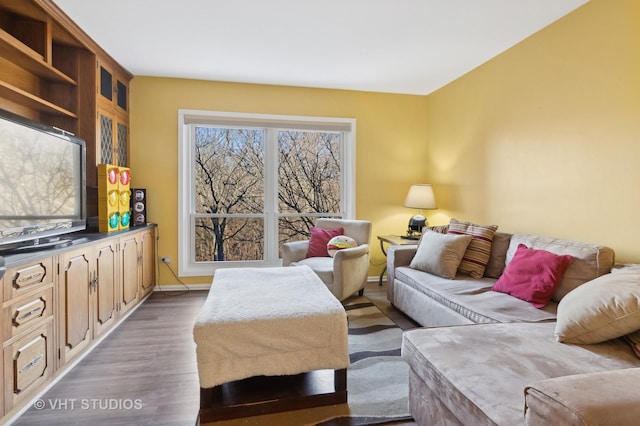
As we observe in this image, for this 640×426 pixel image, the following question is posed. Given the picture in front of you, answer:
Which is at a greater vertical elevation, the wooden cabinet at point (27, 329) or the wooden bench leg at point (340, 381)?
the wooden cabinet at point (27, 329)

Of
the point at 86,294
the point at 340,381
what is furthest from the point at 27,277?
the point at 340,381

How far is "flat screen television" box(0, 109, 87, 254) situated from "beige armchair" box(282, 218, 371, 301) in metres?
1.99

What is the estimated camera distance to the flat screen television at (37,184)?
1.83 m

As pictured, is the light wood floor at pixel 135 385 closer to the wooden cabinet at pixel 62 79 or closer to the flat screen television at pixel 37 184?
the flat screen television at pixel 37 184

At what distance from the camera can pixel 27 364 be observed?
5.83 ft

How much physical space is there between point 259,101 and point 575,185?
130 inches

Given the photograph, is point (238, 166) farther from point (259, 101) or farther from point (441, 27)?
point (441, 27)

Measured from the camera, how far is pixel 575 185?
2.52 m

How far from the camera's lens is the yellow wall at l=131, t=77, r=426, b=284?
391 centimetres

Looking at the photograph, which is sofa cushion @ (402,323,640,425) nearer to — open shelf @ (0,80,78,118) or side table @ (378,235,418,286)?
side table @ (378,235,418,286)

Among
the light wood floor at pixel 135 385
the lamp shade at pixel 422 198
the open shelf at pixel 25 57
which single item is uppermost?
the open shelf at pixel 25 57

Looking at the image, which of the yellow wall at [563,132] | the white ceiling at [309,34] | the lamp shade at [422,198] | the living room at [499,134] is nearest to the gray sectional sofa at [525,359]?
the yellow wall at [563,132]

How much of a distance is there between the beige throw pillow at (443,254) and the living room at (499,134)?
685 millimetres

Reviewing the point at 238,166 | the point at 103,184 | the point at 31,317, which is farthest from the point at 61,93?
the point at 31,317
